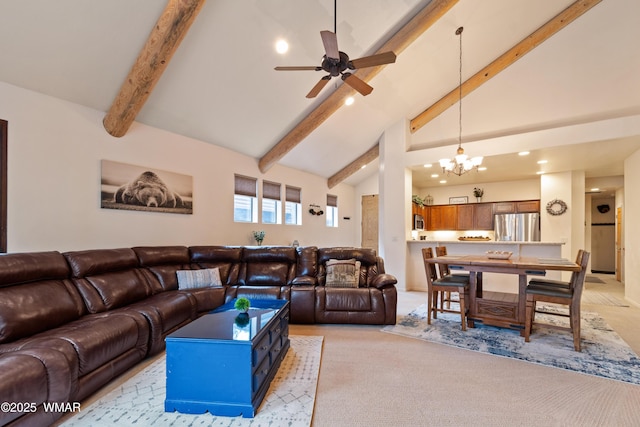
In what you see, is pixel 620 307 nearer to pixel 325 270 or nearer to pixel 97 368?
pixel 325 270

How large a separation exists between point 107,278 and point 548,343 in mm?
4686

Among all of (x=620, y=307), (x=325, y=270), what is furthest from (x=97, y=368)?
(x=620, y=307)

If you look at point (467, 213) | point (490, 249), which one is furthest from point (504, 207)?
point (490, 249)

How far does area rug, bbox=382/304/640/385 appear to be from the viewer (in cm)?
262

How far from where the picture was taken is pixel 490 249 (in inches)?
214

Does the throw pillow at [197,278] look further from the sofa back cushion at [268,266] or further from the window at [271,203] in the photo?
the window at [271,203]

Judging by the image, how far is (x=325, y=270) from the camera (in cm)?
441

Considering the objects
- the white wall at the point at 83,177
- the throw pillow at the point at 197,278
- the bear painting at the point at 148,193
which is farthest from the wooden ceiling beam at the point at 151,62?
the throw pillow at the point at 197,278

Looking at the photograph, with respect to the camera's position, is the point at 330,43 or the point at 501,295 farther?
the point at 501,295

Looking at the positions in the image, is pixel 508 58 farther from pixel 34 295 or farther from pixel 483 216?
pixel 34 295

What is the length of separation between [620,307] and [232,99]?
6.88 metres

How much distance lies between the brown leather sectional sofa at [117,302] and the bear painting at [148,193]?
0.98m

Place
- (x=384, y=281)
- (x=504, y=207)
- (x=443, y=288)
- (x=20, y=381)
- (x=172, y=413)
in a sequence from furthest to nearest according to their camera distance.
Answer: (x=504, y=207)
(x=384, y=281)
(x=443, y=288)
(x=172, y=413)
(x=20, y=381)

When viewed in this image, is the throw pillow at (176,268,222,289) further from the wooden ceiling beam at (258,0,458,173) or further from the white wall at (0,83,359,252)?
the wooden ceiling beam at (258,0,458,173)
